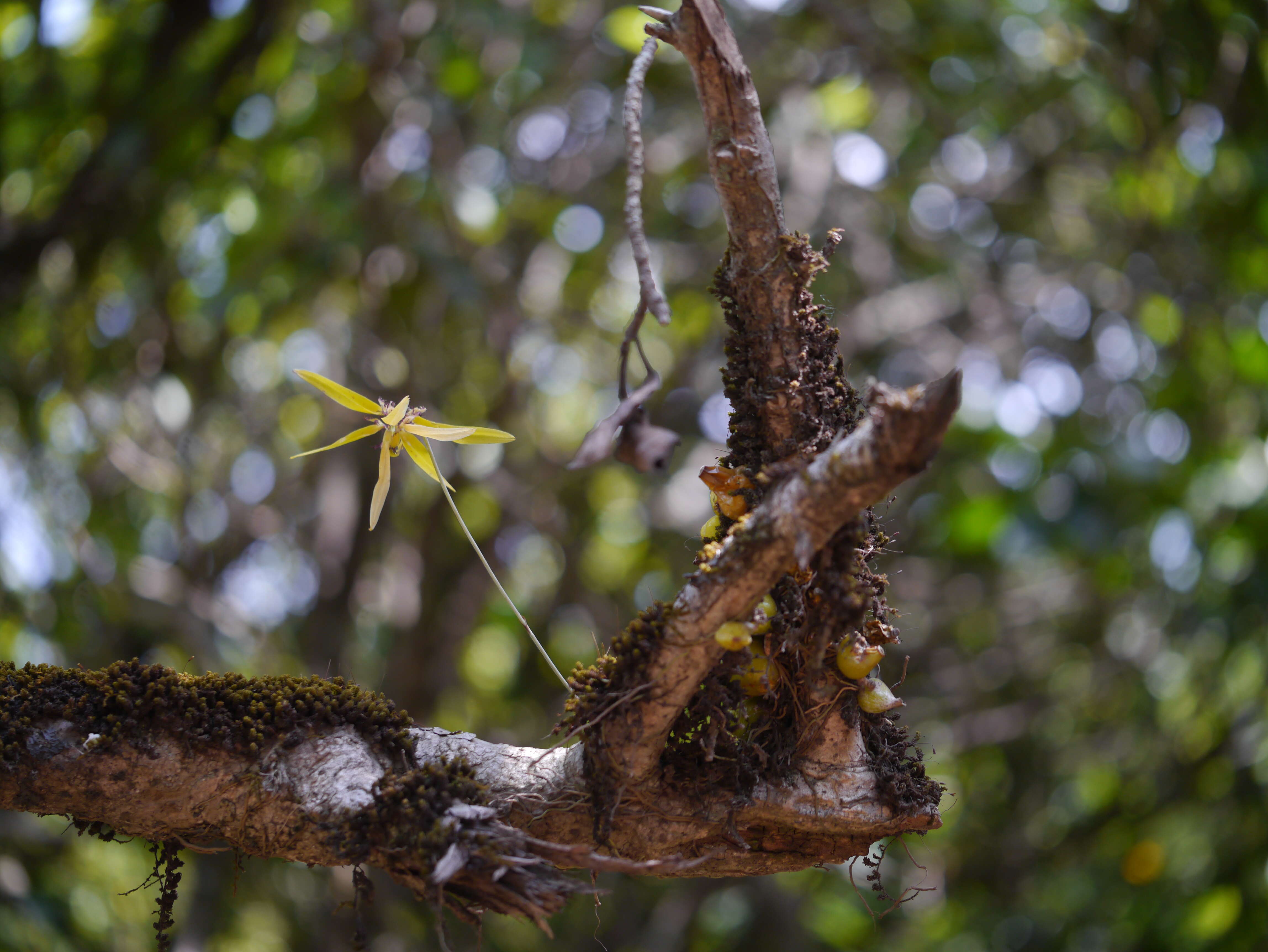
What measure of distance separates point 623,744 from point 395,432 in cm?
52

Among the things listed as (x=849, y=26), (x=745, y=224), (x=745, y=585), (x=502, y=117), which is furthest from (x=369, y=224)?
(x=745, y=585)

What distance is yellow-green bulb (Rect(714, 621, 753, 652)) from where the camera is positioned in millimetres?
1029

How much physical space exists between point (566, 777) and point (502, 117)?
3605 millimetres

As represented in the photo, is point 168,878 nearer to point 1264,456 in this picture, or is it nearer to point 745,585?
point 745,585

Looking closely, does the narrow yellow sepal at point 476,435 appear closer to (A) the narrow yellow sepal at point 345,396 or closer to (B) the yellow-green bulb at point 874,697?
(A) the narrow yellow sepal at point 345,396

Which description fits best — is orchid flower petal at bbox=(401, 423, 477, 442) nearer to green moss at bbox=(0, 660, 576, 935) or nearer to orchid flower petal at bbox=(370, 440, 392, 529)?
orchid flower petal at bbox=(370, 440, 392, 529)

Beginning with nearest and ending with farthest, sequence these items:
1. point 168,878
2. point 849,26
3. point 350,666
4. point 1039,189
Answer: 1. point 168,878
2. point 849,26
3. point 350,666
4. point 1039,189

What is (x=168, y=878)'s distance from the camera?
1257 mm

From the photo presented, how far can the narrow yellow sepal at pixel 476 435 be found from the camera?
1.20m

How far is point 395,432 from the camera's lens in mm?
1290

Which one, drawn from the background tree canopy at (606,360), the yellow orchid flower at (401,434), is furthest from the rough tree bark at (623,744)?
the background tree canopy at (606,360)

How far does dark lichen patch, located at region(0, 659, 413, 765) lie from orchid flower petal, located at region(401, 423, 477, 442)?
0.36 metres

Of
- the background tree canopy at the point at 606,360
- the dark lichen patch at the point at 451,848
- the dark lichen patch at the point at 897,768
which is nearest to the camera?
the dark lichen patch at the point at 451,848

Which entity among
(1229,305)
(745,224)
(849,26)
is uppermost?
(745,224)
